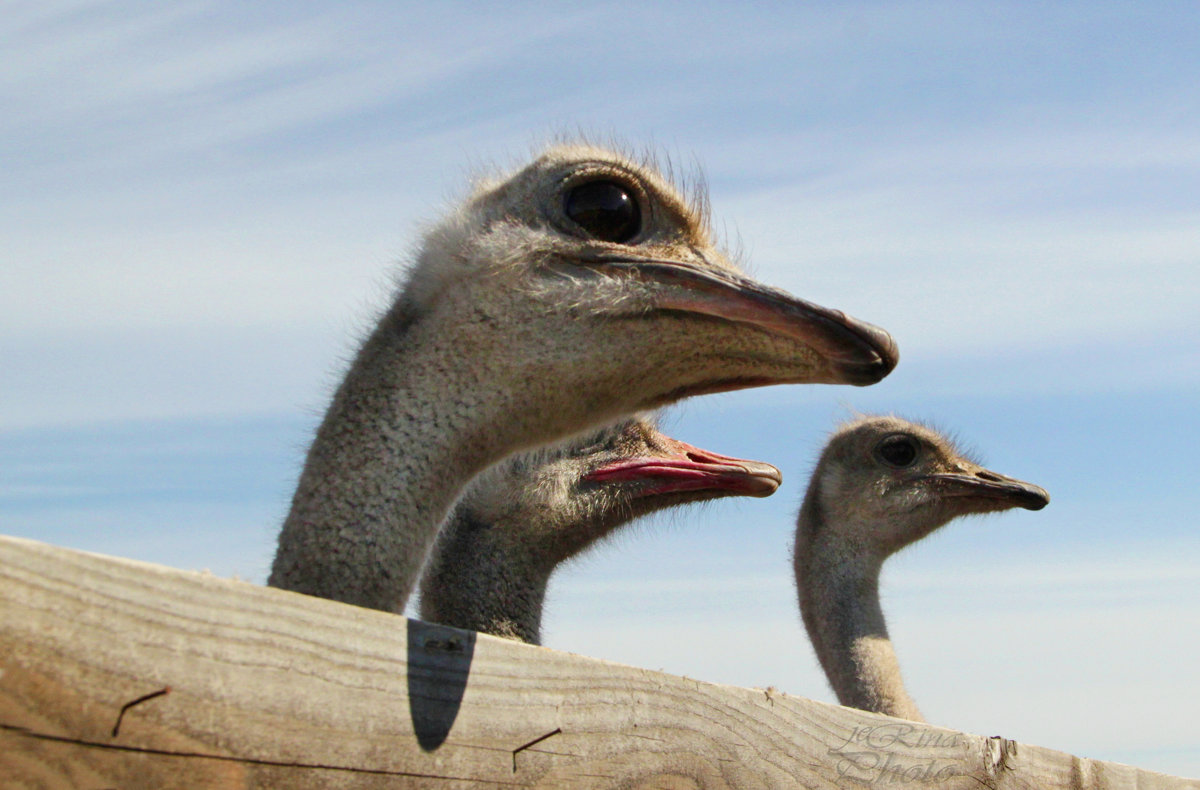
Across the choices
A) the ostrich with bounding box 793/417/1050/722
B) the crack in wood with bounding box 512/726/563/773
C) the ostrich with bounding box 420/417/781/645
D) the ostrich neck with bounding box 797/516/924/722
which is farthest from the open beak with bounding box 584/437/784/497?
the crack in wood with bounding box 512/726/563/773

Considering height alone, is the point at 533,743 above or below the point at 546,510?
below

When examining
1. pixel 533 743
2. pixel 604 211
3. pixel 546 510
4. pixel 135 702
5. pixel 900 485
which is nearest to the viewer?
pixel 135 702

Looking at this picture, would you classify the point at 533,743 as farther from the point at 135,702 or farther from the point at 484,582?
the point at 484,582

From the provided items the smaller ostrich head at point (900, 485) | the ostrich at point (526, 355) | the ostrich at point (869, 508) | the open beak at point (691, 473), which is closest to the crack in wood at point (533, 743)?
the ostrich at point (526, 355)

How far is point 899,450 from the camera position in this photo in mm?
9281

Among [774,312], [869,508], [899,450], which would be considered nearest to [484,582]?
[774,312]

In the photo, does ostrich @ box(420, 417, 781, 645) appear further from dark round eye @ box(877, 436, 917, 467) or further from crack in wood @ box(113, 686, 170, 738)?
crack in wood @ box(113, 686, 170, 738)

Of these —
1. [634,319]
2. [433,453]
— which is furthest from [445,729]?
[634,319]

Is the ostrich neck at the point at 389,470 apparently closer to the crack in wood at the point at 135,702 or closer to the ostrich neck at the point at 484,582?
the crack in wood at the point at 135,702

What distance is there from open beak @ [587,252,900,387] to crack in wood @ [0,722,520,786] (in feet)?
3.88

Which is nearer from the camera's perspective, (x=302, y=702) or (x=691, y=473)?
(x=302, y=702)

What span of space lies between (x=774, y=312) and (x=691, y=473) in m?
3.17

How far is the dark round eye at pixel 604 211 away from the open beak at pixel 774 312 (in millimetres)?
113

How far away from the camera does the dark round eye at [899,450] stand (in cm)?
923
